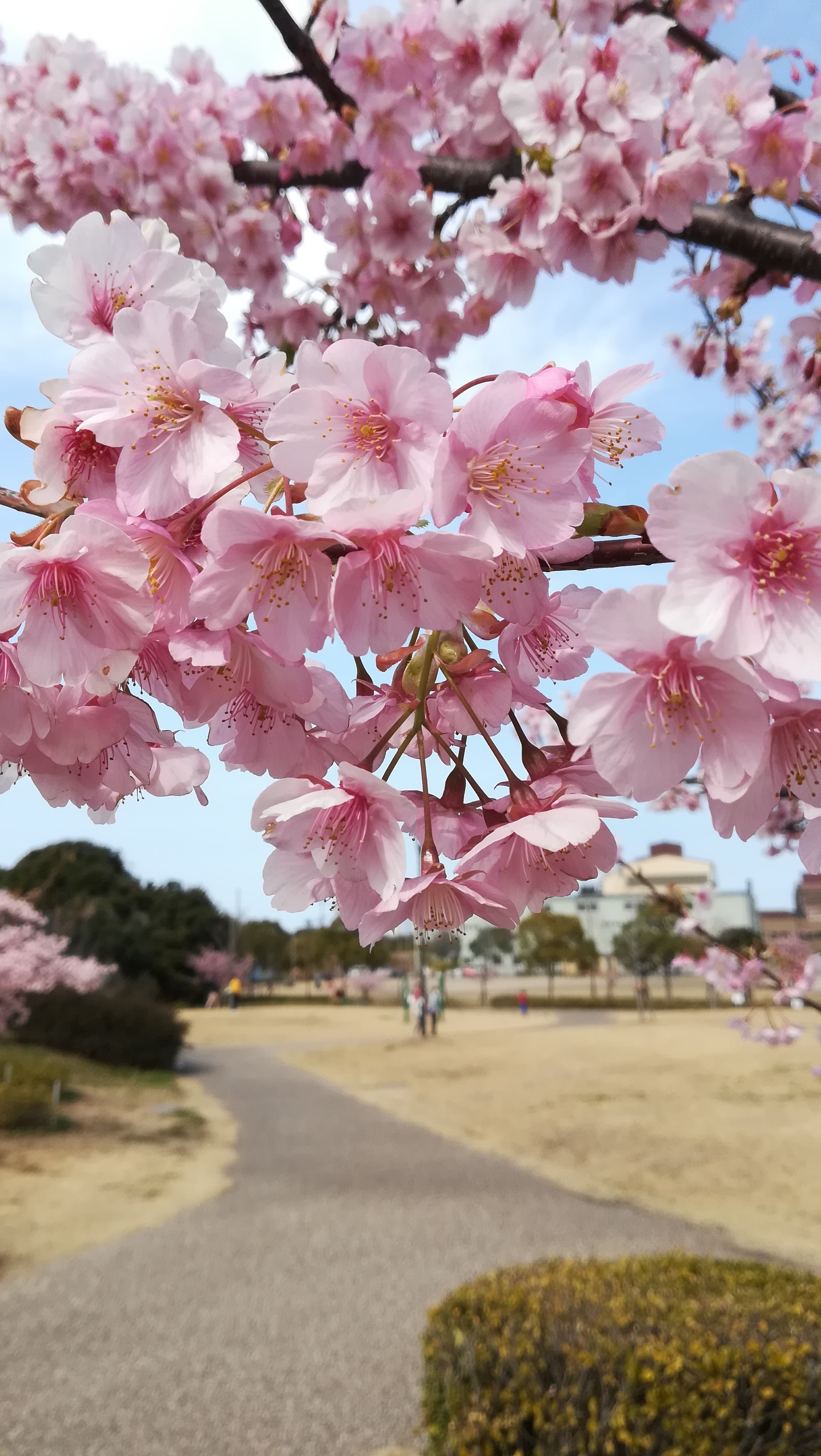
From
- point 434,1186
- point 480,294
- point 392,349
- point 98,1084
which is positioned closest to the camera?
point 392,349

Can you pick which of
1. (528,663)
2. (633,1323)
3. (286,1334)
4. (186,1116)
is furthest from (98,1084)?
(528,663)

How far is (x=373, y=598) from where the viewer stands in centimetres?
67

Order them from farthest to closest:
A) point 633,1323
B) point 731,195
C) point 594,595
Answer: point 633,1323 < point 731,195 < point 594,595

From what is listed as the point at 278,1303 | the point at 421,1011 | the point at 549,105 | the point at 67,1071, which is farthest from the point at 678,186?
the point at 421,1011

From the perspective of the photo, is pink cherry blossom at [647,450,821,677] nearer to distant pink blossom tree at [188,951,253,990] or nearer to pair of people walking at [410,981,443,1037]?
pair of people walking at [410,981,443,1037]

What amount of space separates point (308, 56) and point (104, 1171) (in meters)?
12.0

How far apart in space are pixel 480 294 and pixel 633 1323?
13.5 feet

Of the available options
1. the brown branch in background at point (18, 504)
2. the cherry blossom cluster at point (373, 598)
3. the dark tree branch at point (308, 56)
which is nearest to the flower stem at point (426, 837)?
the cherry blossom cluster at point (373, 598)

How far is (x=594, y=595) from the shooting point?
85 centimetres

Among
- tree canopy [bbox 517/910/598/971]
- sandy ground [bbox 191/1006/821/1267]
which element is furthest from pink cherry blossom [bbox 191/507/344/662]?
tree canopy [bbox 517/910/598/971]

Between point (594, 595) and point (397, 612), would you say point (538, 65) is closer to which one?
point (594, 595)

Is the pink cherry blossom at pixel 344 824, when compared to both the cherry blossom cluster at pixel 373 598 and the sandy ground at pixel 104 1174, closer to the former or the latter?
the cherry blossom cluster at pixel 373 598

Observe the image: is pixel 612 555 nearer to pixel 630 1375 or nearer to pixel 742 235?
pixel 742 235

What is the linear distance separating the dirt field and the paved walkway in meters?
0.45
